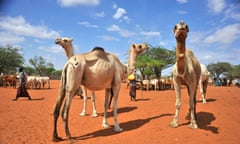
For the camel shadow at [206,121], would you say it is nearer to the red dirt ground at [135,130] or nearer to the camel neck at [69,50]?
the red dirt ground at [135,130]

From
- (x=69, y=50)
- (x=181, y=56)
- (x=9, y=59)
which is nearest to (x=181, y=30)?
(x=181, y=56)

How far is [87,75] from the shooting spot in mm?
5977

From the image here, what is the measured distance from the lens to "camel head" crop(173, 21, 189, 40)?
17.5ft

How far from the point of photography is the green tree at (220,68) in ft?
200

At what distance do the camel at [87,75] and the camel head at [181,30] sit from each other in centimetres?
241

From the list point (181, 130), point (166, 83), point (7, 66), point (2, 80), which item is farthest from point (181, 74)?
point (7, 66)

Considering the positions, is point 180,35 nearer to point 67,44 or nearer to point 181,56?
point 181,56

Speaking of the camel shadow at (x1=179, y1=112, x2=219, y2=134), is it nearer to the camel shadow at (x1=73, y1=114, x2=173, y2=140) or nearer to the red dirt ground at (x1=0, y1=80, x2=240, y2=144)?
the red dirt ground at (x1=0, y1=80, x2=240, y2=144)

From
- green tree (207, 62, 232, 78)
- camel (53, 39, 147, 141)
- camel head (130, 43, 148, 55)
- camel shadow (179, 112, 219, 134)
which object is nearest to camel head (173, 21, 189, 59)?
camel (53, 39, 147, 141)

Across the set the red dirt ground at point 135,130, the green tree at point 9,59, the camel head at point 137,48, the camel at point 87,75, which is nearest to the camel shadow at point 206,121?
the red dirt ground at point 135,130

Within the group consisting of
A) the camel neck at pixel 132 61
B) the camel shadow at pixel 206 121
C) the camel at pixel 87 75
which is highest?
the camel neck at pixel 132 61

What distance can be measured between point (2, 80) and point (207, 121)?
31.1 metres

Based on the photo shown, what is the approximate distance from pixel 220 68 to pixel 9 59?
5956cm

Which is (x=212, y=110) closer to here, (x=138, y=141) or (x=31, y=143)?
(x=138, y=141)
